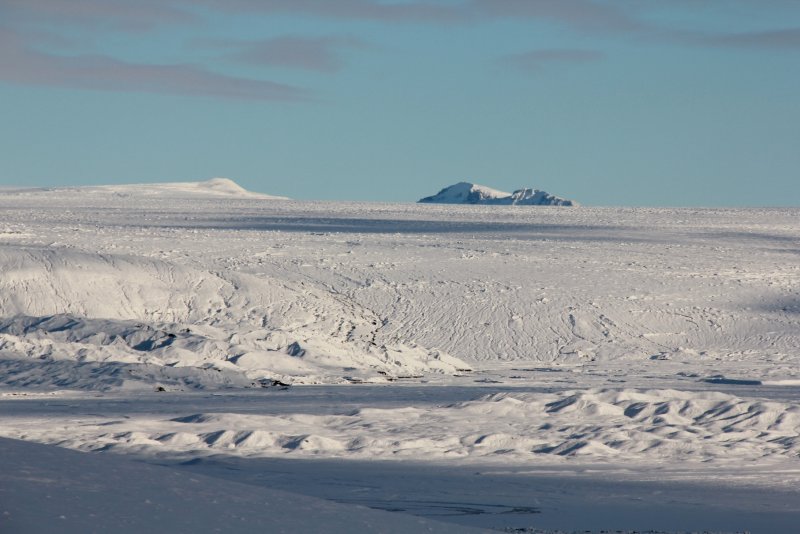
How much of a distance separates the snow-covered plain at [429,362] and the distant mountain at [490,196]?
190 feet

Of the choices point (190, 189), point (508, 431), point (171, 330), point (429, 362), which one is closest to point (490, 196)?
point (190, 189)

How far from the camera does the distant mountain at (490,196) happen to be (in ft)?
293

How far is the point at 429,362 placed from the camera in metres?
17.1

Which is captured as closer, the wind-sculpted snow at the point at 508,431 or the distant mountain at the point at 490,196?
the wind-sculpted snow at the point at 508,431

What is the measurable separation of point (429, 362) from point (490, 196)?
7968 cm

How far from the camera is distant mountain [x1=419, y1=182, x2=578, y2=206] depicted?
8938 cm

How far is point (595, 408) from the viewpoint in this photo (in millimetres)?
12164

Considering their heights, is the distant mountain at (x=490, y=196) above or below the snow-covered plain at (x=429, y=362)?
above

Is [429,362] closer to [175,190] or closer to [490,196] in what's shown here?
[175,190]

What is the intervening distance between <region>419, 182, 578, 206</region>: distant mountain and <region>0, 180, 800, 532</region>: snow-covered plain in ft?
190

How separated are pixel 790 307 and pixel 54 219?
56.0 feet

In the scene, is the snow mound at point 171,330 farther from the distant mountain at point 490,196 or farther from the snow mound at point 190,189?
the distant mountain at point 490,196

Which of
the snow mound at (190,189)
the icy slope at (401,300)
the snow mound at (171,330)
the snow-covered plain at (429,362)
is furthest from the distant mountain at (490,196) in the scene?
the snow mound at (171,330)

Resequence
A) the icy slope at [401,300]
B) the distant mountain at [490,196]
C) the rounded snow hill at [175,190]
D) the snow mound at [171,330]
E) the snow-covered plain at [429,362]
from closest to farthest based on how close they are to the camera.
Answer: the snow-covered plain at [429,362] < the snow mound at [171,330] < the icy slope at [401,300] < the rounded snow hill at [175,190] < the distant mountain at [490,196]
